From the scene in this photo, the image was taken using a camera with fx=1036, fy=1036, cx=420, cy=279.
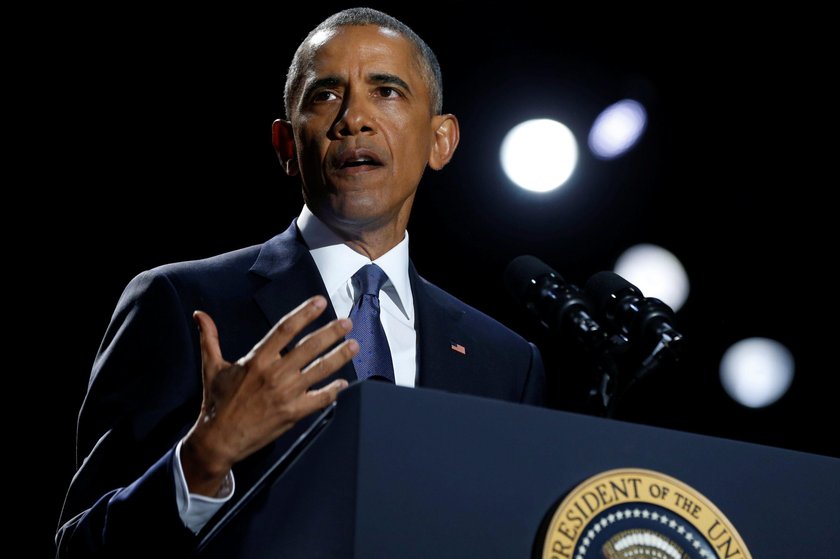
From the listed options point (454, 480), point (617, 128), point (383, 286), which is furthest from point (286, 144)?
point (617, 128)

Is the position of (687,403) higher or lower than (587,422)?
lower

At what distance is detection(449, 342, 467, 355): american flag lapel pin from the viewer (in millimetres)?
2259

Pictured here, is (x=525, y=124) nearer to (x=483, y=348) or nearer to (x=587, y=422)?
(x=483, y=348)

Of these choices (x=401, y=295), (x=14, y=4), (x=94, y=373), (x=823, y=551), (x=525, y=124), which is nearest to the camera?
(x=823, y=551)

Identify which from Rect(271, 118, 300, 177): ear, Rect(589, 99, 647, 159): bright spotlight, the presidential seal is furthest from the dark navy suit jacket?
Rect(589, 99, 647, 159): bright spotlight

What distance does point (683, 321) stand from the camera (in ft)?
14.2

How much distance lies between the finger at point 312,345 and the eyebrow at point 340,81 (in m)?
1.16

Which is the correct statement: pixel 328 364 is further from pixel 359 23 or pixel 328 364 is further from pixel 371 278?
pixel 359 23

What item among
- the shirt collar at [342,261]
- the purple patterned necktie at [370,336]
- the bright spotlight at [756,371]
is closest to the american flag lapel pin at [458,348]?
the shirt collar at [342,261]

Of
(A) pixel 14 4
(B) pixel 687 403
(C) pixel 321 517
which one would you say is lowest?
(B) pixel 687 403

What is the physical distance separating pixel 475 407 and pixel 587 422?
0.15 metres

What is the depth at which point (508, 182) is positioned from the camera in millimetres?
4070

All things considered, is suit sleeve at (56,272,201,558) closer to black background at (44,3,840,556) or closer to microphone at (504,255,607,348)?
microphone at (504,255,607,348)

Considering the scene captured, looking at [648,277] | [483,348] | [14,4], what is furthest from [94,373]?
[648,277]
